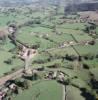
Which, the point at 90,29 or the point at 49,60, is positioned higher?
the point at 90,29

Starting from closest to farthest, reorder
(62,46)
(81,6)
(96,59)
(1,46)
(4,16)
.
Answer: (96,59) < (62,46) < (1,46) < (4,16) < (81,6)

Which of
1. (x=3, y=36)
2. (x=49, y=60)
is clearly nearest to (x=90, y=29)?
(x=3, y=36)

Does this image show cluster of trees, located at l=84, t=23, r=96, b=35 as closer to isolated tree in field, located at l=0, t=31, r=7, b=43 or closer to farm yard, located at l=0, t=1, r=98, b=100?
farm yard, located at l=0, t=1, r=98, b=100

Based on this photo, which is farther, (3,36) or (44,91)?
(3,36)

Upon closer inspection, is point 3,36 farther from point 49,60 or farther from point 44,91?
point 44,91

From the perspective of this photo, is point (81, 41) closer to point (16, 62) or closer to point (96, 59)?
point (96, 59)

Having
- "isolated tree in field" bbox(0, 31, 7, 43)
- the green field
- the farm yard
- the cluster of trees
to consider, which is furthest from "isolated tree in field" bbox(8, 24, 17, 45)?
A: the green field

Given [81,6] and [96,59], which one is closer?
[96,59]

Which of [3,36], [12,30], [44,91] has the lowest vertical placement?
[12,30]

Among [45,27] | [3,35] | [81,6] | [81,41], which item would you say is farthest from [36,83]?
[81,6]
